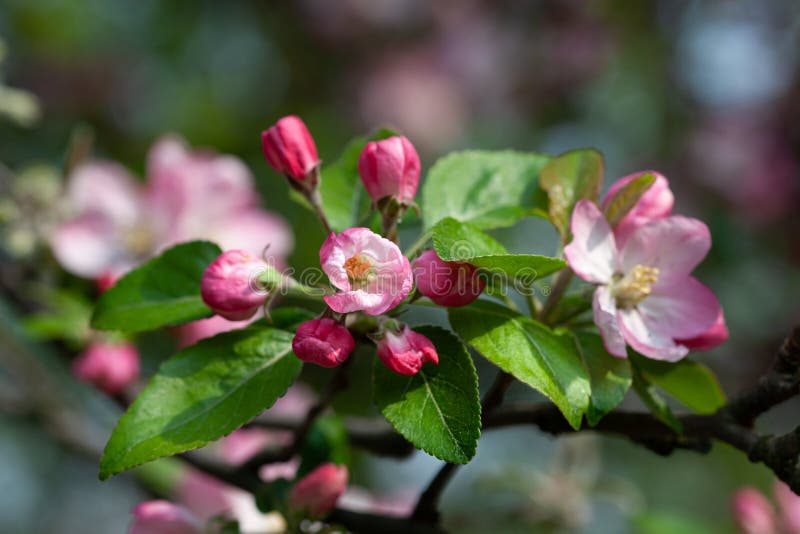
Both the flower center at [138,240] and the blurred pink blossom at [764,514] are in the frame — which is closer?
the blurred pink blossom at [764,514]

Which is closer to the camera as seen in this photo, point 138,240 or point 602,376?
point 602,376

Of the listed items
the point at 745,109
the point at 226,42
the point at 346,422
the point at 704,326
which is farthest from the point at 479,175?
the point at 226,42

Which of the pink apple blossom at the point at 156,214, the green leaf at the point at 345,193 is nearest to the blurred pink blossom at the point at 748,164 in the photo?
the pink apple blossom at the point at 156,214

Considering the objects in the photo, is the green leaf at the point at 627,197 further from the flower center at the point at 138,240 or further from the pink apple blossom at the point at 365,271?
the flower center at the point at 138,240

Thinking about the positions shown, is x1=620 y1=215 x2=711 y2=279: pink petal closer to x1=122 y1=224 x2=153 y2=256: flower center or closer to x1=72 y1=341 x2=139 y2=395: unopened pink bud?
x1=72 y1=341 x2=139 y2=395: unopened pink bud

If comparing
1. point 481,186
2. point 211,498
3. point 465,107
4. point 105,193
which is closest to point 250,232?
point 105,193

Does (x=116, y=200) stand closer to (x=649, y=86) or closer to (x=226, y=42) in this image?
(x=226, y=42)

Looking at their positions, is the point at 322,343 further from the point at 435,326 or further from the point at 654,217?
the point at 654,217
